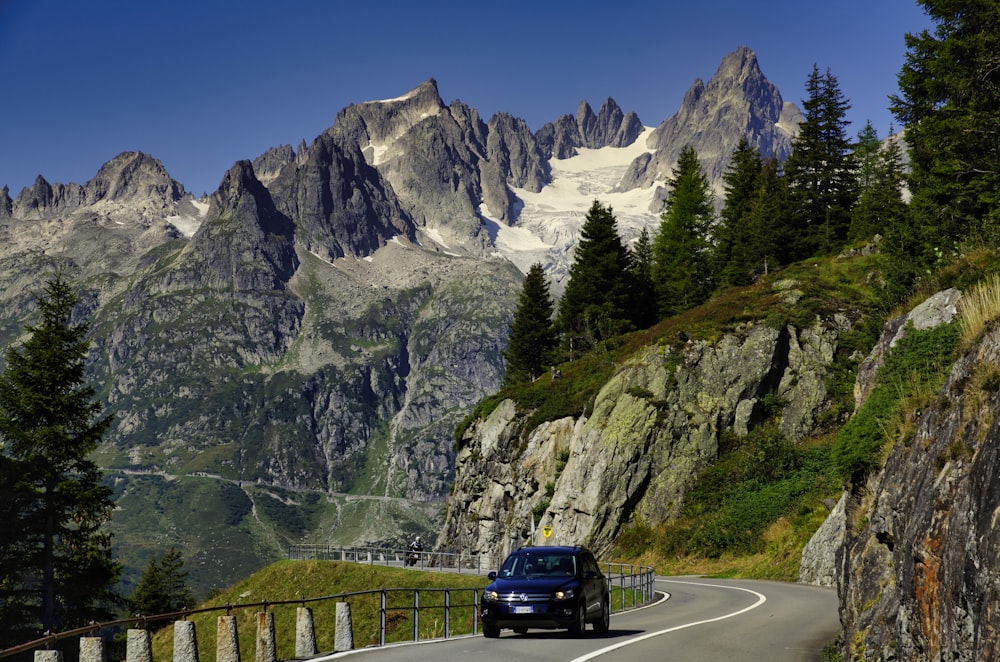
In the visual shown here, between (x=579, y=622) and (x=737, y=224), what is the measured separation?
61.9 m

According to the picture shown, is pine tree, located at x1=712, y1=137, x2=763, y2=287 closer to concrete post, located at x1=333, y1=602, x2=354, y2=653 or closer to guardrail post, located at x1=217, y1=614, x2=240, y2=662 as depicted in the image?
concrete post, located at x1=333, y1=602, x2=354, y2=653

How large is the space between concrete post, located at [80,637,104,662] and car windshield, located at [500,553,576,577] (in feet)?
31.9

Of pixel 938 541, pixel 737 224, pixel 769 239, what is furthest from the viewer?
pixel 737 224

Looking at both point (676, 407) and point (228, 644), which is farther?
point (676, 407)

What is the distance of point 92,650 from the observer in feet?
34.5

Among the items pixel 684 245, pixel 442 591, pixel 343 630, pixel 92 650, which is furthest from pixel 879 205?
pixel 92 650

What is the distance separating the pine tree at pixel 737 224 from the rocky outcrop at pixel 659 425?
18.7m

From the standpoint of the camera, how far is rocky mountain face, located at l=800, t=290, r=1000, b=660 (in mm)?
8336

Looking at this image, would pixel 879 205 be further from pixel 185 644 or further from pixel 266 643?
pixel 185 644

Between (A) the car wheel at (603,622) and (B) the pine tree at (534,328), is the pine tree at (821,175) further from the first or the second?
(A) the car wheel at (603,622)

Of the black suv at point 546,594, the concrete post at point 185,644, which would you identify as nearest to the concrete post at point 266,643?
the concrete post at point 185,644

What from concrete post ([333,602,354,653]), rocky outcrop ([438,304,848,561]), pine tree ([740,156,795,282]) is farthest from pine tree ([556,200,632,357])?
concrete post ([333,602,354,653])

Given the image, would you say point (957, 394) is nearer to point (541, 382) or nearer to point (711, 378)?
point (711, 378)

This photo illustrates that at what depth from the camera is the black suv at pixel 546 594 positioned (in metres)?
17.4
